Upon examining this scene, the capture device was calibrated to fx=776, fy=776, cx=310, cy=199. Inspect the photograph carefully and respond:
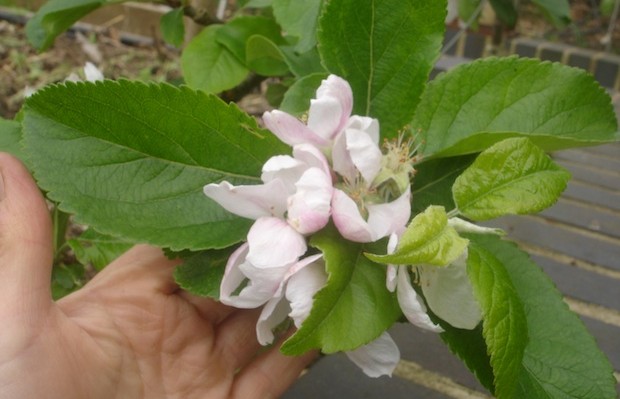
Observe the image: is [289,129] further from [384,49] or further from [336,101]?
[384,49]

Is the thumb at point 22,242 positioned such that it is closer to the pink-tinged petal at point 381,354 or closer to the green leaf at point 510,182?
the pink-tinged petal at point 381,354

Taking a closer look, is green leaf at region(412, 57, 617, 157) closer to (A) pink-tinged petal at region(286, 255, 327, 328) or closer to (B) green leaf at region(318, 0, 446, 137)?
(B) green leaf at region(318, 0, 446, 137)

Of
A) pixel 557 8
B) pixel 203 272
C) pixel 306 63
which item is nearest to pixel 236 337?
pixel 203 272

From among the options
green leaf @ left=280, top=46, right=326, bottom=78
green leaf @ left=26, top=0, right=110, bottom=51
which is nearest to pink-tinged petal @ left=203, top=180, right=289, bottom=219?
green leaf @ left=280, top=46, right=326, bottom=78

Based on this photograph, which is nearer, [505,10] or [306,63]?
[306,63]

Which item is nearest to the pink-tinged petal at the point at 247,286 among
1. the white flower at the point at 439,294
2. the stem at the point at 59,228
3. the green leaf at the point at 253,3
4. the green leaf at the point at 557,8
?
the white flower at the point at 439,294
